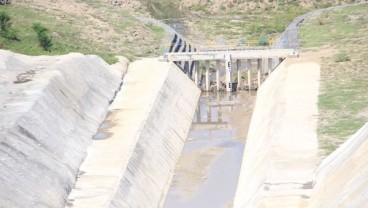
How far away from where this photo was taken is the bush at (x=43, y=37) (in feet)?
224

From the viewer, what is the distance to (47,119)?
5016 cm

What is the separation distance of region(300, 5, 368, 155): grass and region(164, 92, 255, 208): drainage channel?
237 inches

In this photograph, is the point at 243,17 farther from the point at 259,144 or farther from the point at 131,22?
the point at 259,144

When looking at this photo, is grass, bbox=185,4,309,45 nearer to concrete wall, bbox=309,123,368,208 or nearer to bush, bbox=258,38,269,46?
bush, bbox=258,38,269,46

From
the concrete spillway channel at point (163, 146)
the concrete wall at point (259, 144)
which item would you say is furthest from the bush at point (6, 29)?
the concrete wall at point (259, 144)

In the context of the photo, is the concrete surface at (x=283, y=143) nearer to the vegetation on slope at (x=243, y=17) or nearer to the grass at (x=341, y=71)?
the grass at (x=341, y=71)

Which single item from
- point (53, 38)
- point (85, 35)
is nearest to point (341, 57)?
point (85, 35)

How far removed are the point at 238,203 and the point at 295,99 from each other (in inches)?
523

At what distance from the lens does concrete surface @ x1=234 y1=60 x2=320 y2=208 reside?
4225cm

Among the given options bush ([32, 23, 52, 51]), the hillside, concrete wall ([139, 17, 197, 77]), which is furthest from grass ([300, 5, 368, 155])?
bush ([32, 23, 52, 51])

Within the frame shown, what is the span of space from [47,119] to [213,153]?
1130 centimetres

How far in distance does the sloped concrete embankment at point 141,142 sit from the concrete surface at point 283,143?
4801 millimetres

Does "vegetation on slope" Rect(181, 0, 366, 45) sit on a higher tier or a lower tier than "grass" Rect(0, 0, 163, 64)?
lower

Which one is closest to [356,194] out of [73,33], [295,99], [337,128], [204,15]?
[337,128]
